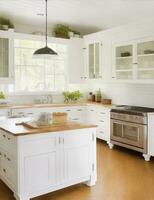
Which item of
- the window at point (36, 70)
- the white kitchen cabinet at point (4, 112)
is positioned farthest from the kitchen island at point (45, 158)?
the window at point (36, 70)

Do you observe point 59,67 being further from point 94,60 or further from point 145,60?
point 145,60

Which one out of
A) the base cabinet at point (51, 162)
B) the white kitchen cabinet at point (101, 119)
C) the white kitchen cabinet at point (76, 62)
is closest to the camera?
the base cabinet at point (51, 162)

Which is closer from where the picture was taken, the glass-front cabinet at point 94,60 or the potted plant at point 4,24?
the potted plant at point 4,24

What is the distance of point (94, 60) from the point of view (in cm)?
631

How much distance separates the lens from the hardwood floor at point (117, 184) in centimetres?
315

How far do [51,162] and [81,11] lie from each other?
3262 millimetres

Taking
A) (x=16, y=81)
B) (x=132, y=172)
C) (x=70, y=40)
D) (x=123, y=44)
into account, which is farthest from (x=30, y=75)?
(x=132, y=172)

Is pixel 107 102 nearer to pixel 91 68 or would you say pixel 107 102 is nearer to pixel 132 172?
pixel 91 68

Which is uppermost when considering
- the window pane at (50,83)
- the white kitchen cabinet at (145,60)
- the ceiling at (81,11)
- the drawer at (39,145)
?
the ceiling at (81,11)

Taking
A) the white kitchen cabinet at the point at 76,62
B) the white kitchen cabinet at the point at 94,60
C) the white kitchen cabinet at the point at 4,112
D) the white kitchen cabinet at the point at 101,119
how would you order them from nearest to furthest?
the white kitchen cabinet at the point at 4,112 → the white kitchen cabinet at the point at 101,119 → the white kitchen cabinet at the point at 94,60 → the white kitchen cabinet at the point at 76,62

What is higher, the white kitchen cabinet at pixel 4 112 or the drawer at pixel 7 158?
the white kitchen cabinet at pixel 4 112

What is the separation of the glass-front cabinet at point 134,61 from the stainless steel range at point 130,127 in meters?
0.71

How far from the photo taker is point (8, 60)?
5559 millimetres

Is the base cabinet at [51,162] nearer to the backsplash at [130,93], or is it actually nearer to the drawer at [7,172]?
the drawer at [7,172]
